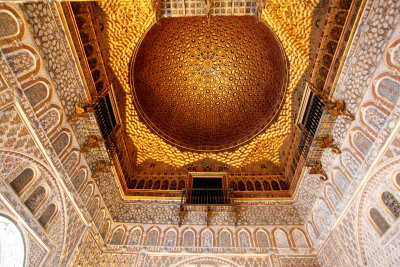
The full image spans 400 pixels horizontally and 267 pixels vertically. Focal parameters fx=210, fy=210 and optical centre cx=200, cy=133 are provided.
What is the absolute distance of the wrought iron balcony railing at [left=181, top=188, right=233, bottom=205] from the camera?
8180 mm

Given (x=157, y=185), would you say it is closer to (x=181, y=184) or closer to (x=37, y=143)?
(x=181, y=184)

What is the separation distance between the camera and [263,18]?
22.7 feet

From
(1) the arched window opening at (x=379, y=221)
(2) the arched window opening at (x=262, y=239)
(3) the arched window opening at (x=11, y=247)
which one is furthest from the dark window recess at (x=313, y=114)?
(3) the arched window opening at (x=11, y=247)

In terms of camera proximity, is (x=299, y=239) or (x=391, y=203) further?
(x=299, y=239)

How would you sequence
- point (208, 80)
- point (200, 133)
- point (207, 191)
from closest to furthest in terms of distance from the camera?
point (207, 191)
point (208, 80)
point (200, 133)

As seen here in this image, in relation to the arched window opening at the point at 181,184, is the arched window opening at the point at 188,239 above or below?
below

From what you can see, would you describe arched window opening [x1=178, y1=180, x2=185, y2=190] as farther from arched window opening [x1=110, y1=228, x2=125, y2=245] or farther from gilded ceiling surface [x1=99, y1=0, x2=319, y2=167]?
arched window opening [x1=110, y1=228, x2=125, y2=245]

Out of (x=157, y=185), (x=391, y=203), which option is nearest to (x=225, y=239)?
(x=157, y=185)

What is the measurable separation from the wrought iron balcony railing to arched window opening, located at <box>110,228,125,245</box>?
8.08 feet

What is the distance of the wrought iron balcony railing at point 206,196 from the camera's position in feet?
26.8

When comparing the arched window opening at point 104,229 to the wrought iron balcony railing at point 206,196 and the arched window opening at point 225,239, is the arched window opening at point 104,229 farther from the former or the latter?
the arched window opening at point 225,239

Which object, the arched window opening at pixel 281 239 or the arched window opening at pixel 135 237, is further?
the arched window opening at pixel 135 237

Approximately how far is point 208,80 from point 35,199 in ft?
25.1

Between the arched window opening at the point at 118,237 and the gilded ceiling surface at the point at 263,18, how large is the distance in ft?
9.62
